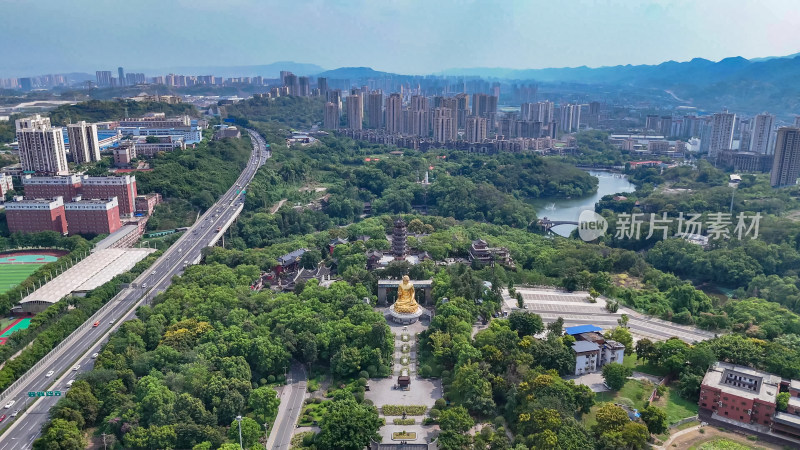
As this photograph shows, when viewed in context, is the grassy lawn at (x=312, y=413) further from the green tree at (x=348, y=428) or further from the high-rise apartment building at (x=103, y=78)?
the high-rise apartment building at (x=103, y=78)

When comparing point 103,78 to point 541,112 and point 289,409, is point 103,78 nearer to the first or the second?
point 541,112

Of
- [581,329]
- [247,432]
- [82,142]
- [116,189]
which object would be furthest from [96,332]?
[82,142]

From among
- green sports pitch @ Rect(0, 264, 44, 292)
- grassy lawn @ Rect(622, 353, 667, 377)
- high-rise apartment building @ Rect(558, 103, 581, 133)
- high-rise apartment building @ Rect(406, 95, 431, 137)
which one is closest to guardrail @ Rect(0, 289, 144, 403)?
green sports pitch @ Rect(0, 264, 44, 292)

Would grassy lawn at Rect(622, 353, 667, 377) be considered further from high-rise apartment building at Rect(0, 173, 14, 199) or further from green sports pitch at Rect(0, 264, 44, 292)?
high-rise apartment building at Rect(0, 173, 14, 199)

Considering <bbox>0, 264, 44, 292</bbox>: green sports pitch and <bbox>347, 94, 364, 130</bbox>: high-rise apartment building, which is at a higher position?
<bbox>347, 94, 364, 130</bbox>: high-rise apartment building

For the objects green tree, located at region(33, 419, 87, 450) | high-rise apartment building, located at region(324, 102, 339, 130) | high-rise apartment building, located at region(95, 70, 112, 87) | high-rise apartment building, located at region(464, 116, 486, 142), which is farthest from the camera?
high-rise apartment building, located at region(95, 70, 112, 87)

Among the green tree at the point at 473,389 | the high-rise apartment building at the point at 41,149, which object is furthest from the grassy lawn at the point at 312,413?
the high-rise apartment building at the point at 41,149
